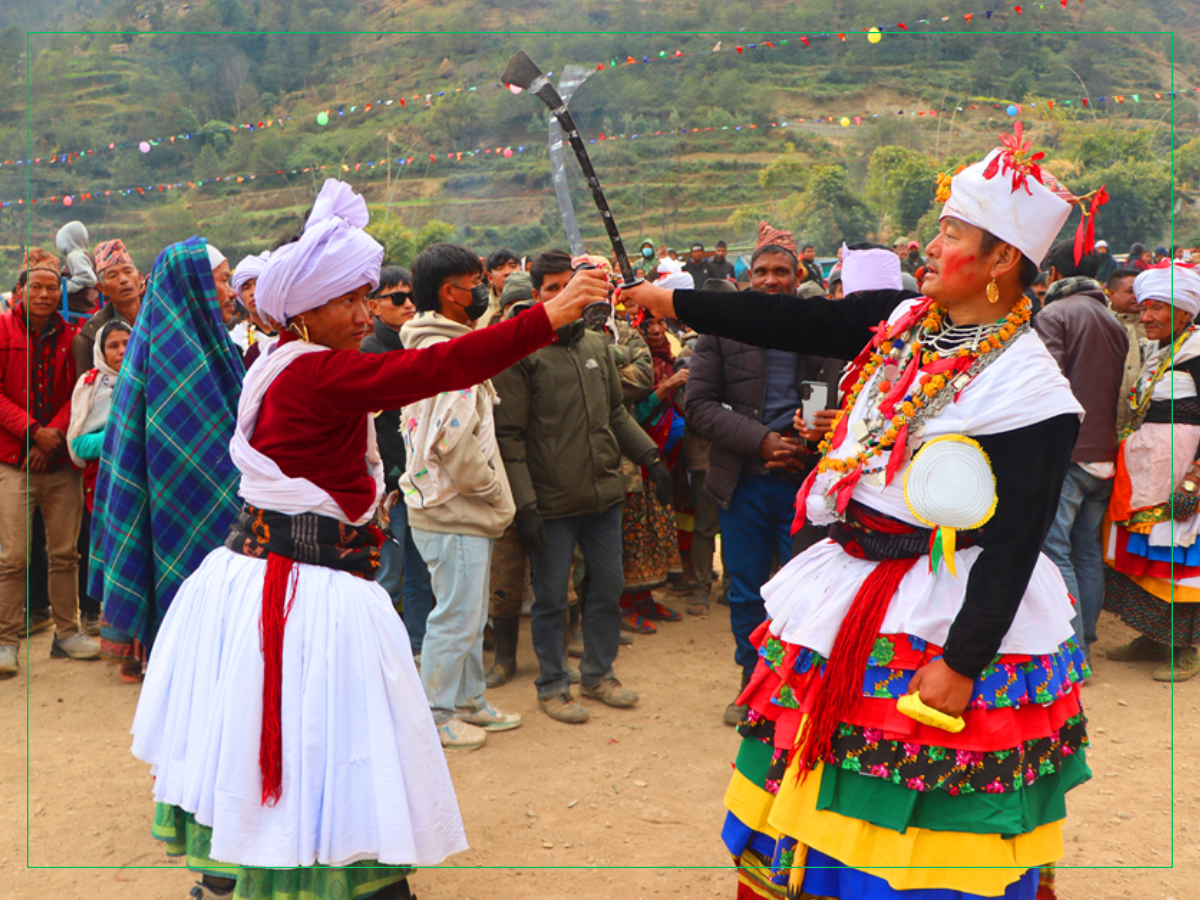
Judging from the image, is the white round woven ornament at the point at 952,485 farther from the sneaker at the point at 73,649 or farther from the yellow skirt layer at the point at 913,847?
the sneaker at the point at 73,649

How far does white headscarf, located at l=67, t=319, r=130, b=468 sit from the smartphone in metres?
3.66

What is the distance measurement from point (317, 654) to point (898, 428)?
161cm

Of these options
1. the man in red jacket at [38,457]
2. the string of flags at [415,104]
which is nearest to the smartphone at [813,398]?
the string of flags at [415,104]

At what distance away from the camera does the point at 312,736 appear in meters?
2.46

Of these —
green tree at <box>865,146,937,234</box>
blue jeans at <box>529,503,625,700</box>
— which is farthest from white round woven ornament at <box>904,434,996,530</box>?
green tree at <box>865,146,937,234</box>

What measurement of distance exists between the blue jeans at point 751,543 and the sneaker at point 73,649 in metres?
3.83

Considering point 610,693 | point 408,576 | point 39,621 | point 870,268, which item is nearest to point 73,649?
point 39,621

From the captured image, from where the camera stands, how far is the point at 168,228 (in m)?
38.3

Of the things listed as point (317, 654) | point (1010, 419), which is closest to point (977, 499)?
point (1010, 419)

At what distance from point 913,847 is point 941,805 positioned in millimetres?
118

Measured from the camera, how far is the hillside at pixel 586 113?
36.4 metres

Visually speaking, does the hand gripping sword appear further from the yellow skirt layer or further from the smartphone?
the smartphone

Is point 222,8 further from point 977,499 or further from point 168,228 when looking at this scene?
point 977,499

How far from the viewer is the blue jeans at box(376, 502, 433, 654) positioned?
16.6ft
